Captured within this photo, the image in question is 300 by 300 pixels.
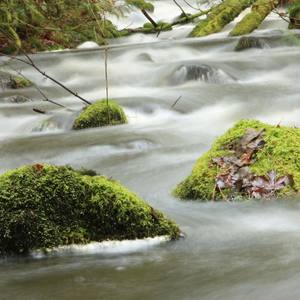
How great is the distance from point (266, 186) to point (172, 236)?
952 millimetres

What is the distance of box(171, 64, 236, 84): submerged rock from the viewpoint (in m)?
10.4

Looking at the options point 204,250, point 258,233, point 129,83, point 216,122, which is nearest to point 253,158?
point 258,233

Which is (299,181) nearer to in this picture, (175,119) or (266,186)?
(266,186)

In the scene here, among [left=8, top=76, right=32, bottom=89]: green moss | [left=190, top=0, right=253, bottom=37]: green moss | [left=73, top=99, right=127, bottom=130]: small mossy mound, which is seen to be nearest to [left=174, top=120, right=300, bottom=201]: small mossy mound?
[left=73, top=99, right=127, bottom=130]: small mossy mound

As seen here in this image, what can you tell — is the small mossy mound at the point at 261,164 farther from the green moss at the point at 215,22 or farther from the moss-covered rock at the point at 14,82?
the green moss at the point at 215,22

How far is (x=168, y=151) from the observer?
19.9 ft

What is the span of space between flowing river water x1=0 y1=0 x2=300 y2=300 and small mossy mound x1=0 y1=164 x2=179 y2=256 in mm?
78

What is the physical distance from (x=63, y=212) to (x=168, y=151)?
295 centimetres

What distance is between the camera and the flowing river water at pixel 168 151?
275 centimetres

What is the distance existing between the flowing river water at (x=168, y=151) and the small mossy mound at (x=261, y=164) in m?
0.11

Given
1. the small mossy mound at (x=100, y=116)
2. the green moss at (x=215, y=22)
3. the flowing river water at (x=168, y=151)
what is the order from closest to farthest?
the flowing river water at (x=168, y=151), the small mossy mound at (x=100, y=116), the green moss at (x=215, y=22)

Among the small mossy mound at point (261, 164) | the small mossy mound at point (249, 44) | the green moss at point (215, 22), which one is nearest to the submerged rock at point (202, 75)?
the small mossy mound at point (249, 44)

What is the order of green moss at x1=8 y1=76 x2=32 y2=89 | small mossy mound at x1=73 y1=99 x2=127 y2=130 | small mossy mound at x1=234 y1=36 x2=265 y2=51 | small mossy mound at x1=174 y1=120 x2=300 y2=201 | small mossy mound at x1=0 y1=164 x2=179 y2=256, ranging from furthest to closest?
small mossy mound at x1=234 y1=36 x2=265 y2=51
green moss at x1=8 y1=76 x2=32 y2=89
small mossy mound at x1=73 y1=99 x2=127 y2=130
small mossy mound at x1=174 y1=120 x2=300 y2=201
small mossy mound at x1=0 y1=164 x2=179 y2=256

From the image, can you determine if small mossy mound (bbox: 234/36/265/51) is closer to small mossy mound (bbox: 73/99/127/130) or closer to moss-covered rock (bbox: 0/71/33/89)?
moss-covered rock (bbox: 0/71/33/89)
